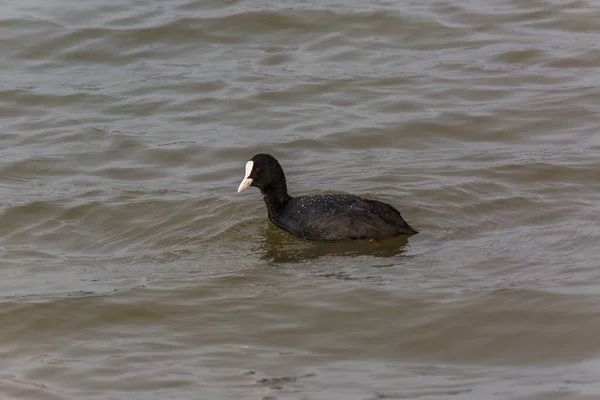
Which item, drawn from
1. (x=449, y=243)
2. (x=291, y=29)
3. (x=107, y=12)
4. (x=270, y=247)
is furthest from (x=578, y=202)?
(x=107, y=12)

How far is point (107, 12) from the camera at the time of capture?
15.5m

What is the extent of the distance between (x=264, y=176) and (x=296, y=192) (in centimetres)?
81

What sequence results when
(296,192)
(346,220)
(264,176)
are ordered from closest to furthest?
(346,220) → (264,176) → (296,192)

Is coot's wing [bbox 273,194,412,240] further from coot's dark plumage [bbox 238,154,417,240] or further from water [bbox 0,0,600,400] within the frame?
water [bbox 0,0,600,400]

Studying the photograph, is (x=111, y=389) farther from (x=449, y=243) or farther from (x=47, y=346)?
(x=449, y=243)

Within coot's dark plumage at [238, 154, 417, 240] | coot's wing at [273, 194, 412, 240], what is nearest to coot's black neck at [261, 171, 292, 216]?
coot's dark plumage at [238, 154, 417, 240]

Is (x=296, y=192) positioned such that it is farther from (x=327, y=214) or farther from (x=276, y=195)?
(x=327, y=214)

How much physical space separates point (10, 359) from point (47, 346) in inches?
11.1

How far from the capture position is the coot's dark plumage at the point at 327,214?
27.4ft

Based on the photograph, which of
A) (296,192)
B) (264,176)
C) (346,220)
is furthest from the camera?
(296,192)

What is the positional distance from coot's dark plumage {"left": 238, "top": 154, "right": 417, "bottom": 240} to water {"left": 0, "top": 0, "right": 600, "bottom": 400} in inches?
5.6

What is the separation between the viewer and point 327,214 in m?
8.45

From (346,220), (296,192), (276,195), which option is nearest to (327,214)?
(346,220)

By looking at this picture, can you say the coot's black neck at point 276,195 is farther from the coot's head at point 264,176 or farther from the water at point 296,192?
the water at point 296,192
